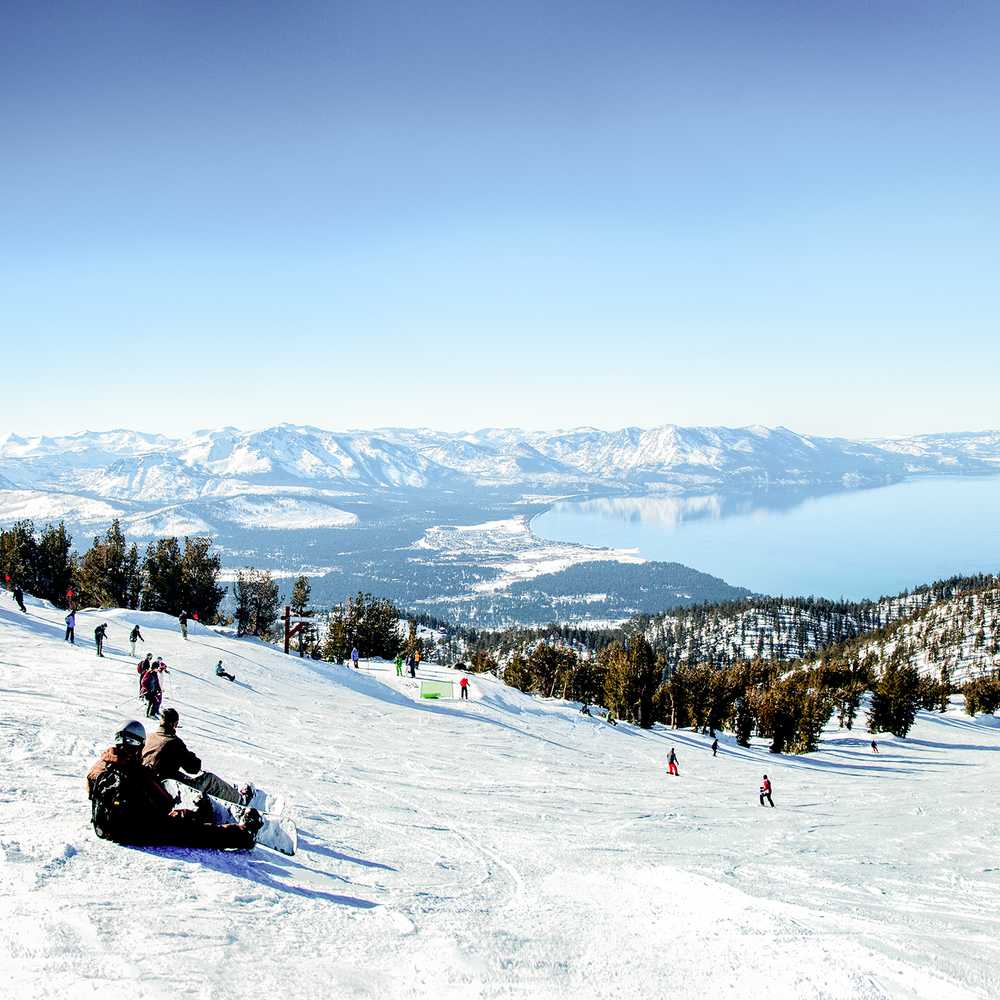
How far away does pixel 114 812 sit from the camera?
31.7ft

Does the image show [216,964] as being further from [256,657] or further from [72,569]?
[72,569]

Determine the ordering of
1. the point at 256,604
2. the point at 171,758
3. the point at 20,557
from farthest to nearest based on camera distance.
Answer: the point at 256,604
the point at 20,557
the point at 171,758

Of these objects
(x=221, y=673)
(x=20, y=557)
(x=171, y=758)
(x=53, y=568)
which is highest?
(x=171, y=758)

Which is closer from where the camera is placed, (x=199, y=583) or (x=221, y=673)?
(x=221, y=673)

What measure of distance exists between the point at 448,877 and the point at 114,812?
18.3 feet

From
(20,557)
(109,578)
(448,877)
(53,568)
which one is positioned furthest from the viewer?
(53,568)

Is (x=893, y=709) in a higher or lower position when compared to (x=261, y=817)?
lower

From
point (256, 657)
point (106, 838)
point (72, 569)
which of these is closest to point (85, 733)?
point (106, 838)

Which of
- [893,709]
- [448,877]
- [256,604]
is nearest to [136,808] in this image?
[448,877]

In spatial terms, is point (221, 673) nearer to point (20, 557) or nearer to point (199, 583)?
point (199, 583)

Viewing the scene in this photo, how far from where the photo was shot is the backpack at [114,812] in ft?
31.3

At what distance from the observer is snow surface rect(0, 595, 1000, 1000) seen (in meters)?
7.75

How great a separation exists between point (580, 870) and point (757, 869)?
5.39 meters

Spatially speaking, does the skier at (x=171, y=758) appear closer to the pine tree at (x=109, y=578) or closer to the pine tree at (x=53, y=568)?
the pine tree at (x=109, y=578)
